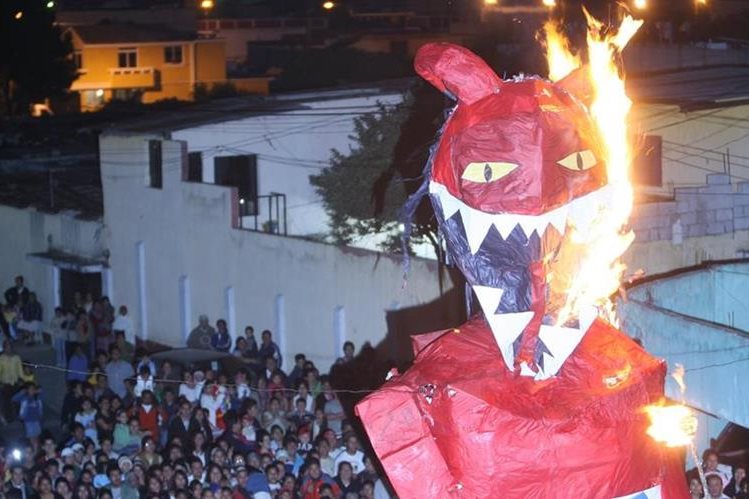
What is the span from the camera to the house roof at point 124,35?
53.8 metres

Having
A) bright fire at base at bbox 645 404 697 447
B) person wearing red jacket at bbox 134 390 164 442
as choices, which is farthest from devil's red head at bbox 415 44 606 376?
person wearing red jacket at bbox 134 390 164 442

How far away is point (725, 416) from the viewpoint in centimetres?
1243

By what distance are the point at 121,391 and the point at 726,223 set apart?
683 centimetres

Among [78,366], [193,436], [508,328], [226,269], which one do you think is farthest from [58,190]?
[508,328]

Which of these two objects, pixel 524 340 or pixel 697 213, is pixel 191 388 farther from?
pixel 524 340

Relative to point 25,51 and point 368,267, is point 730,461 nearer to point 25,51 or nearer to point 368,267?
point 368,267

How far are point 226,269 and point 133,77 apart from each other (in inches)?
1305

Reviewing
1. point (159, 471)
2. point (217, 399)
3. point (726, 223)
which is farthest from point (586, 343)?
point (726, 223)

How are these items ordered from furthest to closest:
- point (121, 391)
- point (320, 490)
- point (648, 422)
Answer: point (121, 391) → point (320, 490) → point (648, 422)

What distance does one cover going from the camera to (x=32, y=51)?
50.6 meters

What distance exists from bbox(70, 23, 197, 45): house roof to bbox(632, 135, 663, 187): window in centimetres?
3493

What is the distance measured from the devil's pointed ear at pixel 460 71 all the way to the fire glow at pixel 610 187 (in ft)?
1.77

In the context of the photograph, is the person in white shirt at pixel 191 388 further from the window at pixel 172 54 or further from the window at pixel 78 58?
the window at pixel 78 58

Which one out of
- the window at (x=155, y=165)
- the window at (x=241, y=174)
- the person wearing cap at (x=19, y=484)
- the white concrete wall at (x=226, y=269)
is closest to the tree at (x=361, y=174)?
the white concrete wall at (x=226, y=269)
